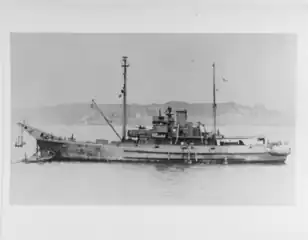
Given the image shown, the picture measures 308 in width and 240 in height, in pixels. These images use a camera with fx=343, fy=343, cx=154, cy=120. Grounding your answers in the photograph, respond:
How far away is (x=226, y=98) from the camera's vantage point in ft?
5.77

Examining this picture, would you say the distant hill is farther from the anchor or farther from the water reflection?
the water reflection

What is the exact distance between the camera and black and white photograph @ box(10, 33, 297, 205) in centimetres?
175

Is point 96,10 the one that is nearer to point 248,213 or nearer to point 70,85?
point 70,85

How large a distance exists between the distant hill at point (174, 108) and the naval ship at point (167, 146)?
3cm

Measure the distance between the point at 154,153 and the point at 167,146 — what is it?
8cm

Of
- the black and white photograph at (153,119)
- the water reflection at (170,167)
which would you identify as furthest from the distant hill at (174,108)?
the water reflection at (170,167)

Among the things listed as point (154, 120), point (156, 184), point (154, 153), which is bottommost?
point (156, 184)

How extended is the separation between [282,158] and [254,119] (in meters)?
0.25

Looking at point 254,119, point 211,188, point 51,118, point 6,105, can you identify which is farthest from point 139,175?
point 6,105

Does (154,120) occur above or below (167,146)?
above

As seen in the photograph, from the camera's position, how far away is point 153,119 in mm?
1752

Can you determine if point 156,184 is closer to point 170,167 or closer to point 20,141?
point 170,167

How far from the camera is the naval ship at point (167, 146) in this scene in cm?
175

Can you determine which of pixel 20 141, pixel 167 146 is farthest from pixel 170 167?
pixel 20 141
